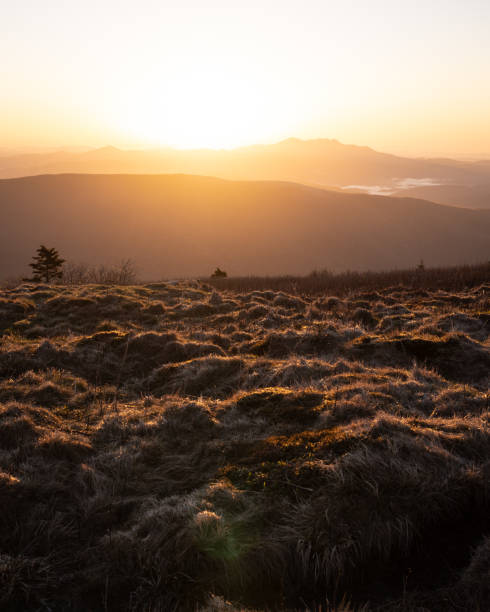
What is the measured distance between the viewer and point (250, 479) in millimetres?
4207

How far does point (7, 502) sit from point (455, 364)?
7148mm

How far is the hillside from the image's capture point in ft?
298

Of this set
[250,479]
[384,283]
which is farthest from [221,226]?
[250,479]

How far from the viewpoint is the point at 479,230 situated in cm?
12600

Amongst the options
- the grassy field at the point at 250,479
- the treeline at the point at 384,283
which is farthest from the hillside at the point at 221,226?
the grassy field at the point at 250,479

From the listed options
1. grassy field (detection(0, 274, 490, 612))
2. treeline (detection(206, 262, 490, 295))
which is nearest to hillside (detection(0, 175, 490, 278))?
treeline (detection(206, 262, 490, 295))

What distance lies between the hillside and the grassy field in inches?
2760

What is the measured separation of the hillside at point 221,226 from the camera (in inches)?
3570

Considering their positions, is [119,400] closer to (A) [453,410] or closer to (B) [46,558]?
(B) [46,558]

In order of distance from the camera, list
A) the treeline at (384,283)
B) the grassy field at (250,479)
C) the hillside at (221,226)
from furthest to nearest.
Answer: the hillside at (221,226), the treeline at (384,283), the grassy field at (250,479)

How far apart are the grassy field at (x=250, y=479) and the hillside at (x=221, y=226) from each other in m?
70.1

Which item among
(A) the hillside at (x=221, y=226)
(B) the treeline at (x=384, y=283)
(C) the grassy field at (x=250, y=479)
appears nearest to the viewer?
(C) the grassy field at (x=250, y=479)

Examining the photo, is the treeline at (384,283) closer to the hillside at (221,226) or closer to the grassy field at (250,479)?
the grassy field at (250,479)

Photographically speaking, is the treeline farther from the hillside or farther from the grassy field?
the hillside
